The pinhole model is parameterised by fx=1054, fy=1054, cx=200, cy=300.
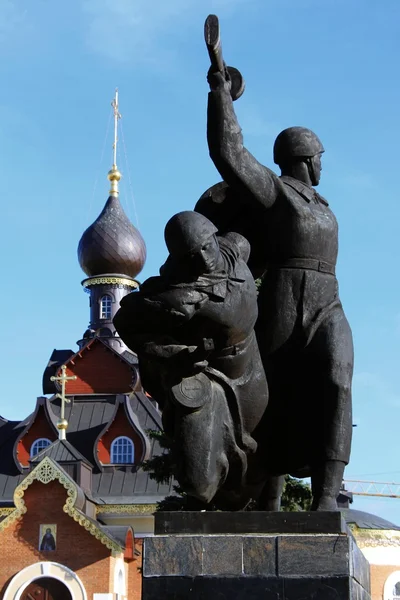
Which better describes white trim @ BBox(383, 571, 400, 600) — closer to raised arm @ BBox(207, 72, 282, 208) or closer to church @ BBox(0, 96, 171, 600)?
church @ BBox(0, 96, 171, 600)

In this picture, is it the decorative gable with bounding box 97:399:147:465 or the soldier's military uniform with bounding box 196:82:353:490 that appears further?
the decorative gable with bounding box 97:399:147:465

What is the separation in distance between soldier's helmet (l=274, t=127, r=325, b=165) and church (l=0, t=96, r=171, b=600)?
18.9 metres

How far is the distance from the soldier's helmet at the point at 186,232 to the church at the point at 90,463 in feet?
64.2

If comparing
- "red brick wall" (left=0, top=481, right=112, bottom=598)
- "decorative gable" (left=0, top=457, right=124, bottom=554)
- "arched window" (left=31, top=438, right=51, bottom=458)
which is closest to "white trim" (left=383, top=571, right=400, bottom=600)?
"decorative gable" (left=0, top=457, right=124, bottom=554)

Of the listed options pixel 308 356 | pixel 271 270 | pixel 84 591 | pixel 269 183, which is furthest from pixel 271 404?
pixel 84 591

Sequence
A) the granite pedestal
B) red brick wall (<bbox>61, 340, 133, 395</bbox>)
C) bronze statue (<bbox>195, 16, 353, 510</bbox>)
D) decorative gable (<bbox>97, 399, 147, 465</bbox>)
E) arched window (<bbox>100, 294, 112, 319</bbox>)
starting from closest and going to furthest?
1. the granite pedestal
2. bronze statue (<bbox>195, 16, 353, 510</bbox>)
3. decorative gable (<bbox>97, 399, 147, 465</bbox>)
4. red brick wall (<bbox>61, 340, 133, 395</bbox>)
5. arched window (<bbox>100, 294, 112, 319</bbox>)

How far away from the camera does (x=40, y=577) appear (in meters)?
30.0

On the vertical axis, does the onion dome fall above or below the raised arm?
above

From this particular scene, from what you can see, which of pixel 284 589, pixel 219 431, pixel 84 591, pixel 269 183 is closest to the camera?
pixel 284 589

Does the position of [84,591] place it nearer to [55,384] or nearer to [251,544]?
[55,384]

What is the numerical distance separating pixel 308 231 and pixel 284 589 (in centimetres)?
187

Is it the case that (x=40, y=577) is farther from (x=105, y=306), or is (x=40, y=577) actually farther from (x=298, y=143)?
(x=298, y=143)

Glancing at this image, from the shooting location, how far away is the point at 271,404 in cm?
553

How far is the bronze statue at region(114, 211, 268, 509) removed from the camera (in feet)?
16.2
